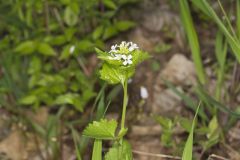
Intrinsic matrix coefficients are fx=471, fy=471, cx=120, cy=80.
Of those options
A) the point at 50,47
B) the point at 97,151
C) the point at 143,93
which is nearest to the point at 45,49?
the point at 50,47

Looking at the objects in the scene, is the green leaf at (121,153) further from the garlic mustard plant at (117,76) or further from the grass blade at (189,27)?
the grass blade at (189,27)

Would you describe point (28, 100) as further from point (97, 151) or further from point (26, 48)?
point (97, 151)

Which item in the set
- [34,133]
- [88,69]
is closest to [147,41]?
[88,69]

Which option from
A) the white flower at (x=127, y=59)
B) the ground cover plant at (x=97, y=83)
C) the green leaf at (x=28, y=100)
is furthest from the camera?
the green leaf at (x=28, y=100)

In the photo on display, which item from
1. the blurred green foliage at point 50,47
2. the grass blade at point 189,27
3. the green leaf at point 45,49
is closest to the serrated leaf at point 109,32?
the blurred green foliage at point 50,47

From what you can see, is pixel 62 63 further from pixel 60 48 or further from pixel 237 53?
pixel 237 53

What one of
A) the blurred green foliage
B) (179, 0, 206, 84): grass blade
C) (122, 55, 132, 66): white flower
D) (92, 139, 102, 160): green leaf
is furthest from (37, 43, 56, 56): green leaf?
(122, 55, 132, 66): white flower

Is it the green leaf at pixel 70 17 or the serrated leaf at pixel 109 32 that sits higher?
the green leaf at pixel 70 17
